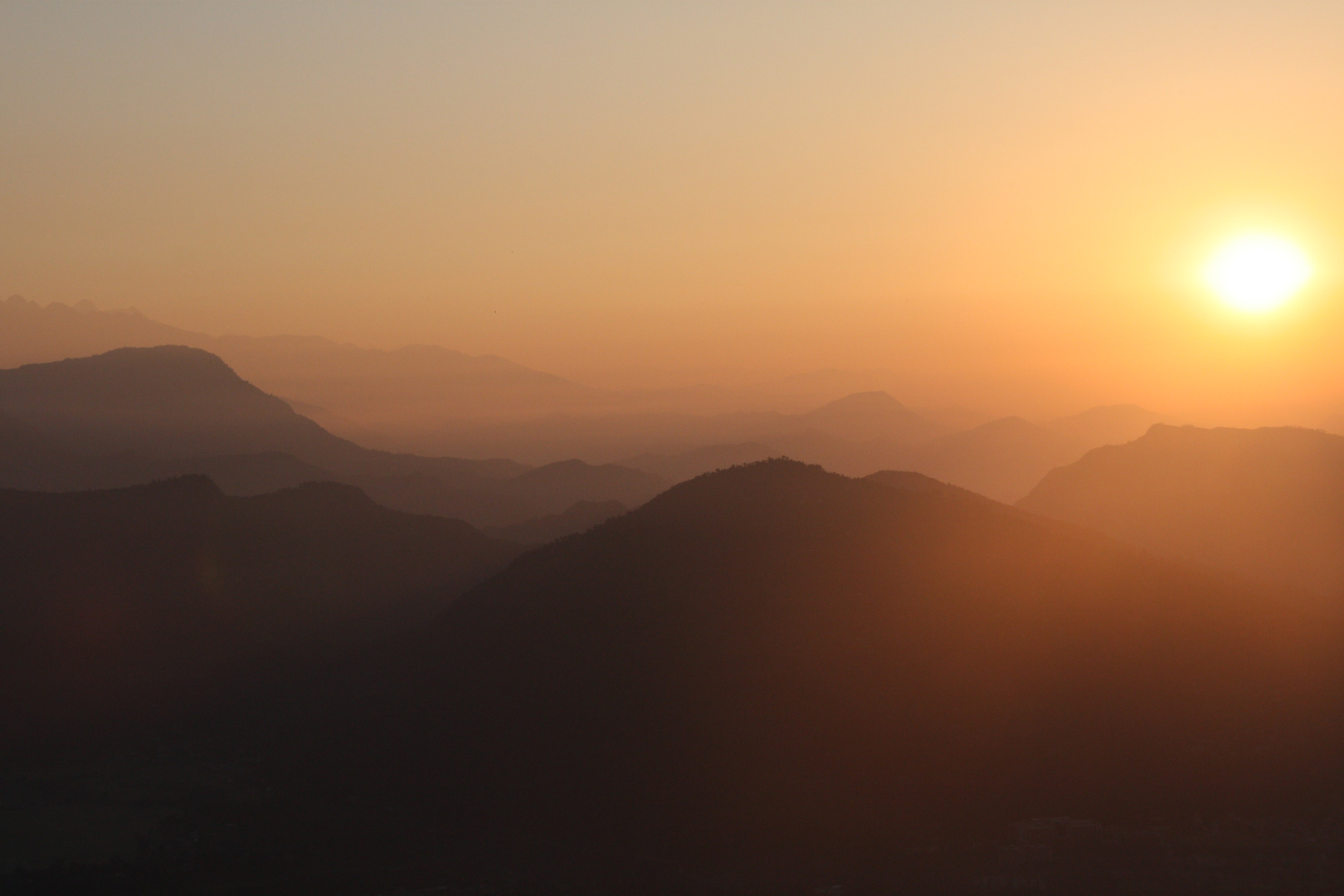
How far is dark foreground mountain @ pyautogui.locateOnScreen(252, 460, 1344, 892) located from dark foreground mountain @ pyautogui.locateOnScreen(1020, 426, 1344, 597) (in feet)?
150

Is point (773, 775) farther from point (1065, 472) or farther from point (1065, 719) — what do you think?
point (1065, 472)

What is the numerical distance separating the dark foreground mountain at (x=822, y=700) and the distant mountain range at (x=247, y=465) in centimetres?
9695

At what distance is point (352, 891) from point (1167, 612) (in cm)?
3478

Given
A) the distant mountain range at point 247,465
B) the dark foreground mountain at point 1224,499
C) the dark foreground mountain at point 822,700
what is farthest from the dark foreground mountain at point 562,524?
the dark foreground mountain at point 1224,499

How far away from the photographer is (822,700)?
40.8m

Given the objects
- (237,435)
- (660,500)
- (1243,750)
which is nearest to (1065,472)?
(660,500)

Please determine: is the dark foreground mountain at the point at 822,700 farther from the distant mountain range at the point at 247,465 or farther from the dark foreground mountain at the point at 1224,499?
the distant mountain range at the point at 247,465

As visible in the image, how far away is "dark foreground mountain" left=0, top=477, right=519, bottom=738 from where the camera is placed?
53.7 meters

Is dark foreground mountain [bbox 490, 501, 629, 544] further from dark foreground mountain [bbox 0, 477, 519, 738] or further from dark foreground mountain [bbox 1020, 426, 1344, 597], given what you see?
dark foreground mountain [bbox 1020, 426, 1344, 597]

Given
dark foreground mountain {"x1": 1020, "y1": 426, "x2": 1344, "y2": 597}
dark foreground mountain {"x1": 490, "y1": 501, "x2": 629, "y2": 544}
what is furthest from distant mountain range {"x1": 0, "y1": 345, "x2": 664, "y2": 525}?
dark foreground mountain {"x1": 1020, "y1": 426, "x2": 1344, "y2": 597}

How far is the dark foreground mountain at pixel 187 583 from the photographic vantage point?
53.7 m

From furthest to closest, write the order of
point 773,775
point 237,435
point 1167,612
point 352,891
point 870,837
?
point 237,435 < point 1167,612 < point 773,775 < point 870,837 < point 352,891

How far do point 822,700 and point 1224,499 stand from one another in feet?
245

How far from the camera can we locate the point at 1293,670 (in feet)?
142
